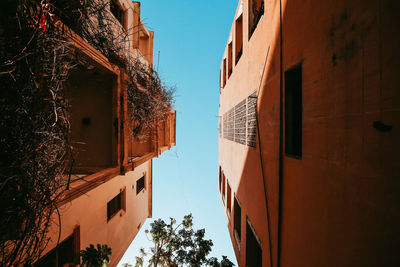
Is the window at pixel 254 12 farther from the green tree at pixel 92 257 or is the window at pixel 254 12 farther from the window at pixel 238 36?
the green tree at pixel 92 257

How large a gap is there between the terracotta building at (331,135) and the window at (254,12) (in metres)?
1.39

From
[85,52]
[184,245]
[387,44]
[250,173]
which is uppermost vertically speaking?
[85,52]

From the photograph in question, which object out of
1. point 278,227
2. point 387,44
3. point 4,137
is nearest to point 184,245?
point 278,227

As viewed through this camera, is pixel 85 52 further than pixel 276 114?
No

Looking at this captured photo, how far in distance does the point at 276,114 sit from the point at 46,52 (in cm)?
410

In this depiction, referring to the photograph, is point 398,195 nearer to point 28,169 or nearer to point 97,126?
point 28,169

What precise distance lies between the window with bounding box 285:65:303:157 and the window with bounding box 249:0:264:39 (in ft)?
10.3

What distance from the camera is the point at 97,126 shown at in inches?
145

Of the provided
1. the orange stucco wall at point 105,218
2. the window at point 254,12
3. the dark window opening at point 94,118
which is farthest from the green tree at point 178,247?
the window at point 254,12

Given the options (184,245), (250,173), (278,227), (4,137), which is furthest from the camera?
(184,245)

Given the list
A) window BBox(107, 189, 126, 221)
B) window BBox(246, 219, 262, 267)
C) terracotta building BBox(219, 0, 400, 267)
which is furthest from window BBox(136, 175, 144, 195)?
terracotta building BBox(219, 0, 400, 267)

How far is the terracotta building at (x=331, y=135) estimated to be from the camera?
4.26 feet

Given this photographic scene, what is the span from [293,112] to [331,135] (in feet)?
3.89

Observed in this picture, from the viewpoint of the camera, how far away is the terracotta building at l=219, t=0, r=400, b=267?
130 centimetres
